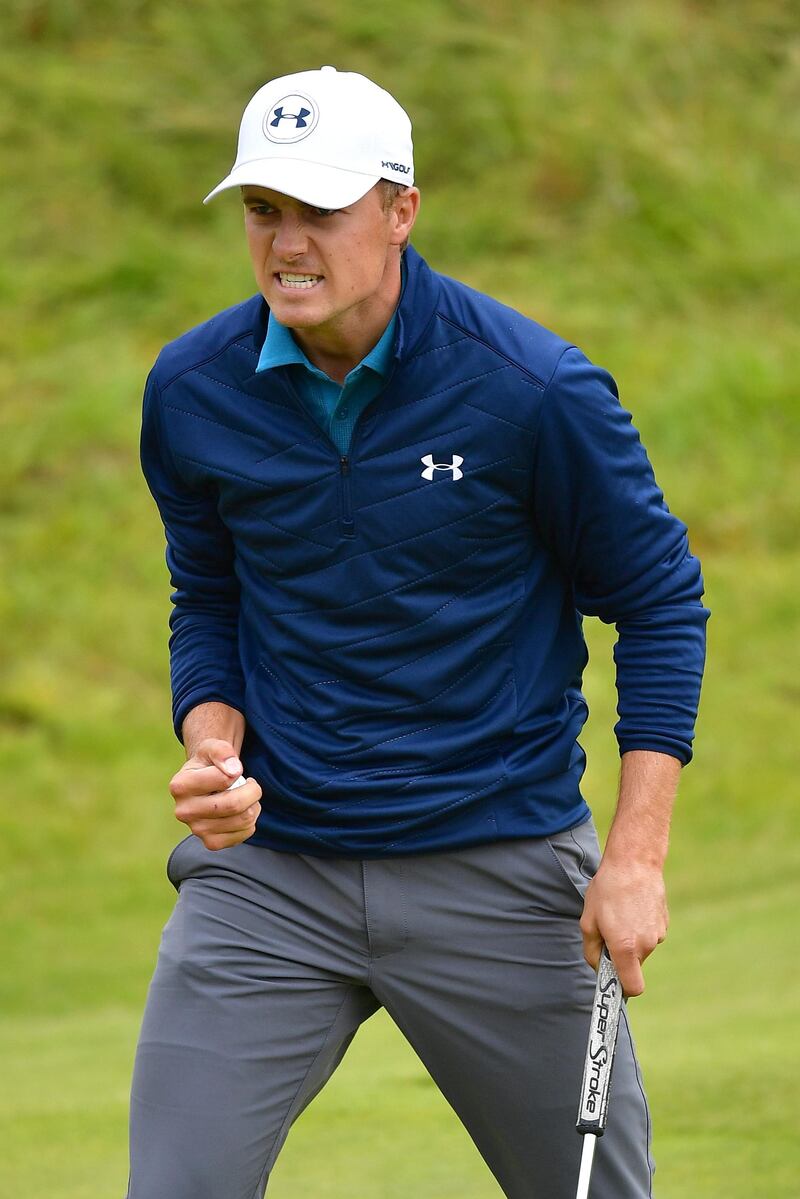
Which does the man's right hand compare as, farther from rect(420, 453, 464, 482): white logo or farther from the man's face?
the man's face

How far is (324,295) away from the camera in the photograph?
285 cm

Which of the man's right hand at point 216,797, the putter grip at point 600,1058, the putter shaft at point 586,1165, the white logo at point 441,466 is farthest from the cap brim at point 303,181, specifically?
the putter shaft at point 586,1165

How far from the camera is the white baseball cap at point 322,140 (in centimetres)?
281

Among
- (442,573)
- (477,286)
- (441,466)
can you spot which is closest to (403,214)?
(441,466)

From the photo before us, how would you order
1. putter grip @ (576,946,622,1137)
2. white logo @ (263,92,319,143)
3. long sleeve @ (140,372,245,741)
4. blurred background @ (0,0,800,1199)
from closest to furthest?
1. putter grip @ (576,946,622,1137)
2. white logo @ (263,92,319,143)
3. long sleeve @ (140,372,245,741)
4. blurred background @ (0,0,800,1199)

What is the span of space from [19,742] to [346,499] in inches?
370

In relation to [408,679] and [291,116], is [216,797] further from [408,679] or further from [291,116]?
[291,116]

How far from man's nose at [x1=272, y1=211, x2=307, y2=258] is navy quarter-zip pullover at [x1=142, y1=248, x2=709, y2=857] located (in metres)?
0.16

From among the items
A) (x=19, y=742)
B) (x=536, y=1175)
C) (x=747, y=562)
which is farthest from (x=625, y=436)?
(x=747, y=562)

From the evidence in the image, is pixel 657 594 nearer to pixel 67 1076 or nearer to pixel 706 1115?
pixel 706 1115

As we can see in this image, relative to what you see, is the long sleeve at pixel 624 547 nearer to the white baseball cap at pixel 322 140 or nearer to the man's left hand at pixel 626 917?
the man's left hand at pixel 626 917

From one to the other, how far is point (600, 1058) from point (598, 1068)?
0.01 metres

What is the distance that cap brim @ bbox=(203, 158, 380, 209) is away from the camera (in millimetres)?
2793

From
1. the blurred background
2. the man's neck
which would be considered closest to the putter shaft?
the man's neck
